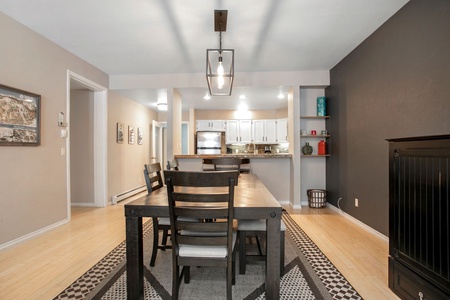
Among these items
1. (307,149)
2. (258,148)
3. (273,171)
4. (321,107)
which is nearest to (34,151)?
(273,171)

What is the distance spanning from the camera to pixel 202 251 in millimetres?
1507

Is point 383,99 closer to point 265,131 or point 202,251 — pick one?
point 202,251

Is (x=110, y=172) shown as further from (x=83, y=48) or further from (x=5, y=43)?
(x=5, y=43)

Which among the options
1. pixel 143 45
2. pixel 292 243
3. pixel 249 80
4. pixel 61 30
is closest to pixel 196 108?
pixel 249 80

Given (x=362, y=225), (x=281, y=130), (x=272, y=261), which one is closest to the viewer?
(x=272, y=261)

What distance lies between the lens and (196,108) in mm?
7297

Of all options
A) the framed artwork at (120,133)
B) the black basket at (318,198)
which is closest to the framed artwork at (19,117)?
the framed artwork at (120,133)

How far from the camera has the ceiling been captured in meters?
2.47

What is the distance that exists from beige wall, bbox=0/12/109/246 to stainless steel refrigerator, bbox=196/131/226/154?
12.8 feet

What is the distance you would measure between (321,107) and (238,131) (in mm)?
3101

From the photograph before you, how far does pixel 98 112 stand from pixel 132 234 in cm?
364

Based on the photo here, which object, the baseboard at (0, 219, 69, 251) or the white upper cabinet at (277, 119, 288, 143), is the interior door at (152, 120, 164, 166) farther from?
the baseboard at (0, 219, 69, 251)

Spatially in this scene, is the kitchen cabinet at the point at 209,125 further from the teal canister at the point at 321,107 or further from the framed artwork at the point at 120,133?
the teal canister at the point at 321,107

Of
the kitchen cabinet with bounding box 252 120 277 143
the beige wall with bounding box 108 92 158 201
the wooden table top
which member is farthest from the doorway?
the kitchen cabinet with bounding box 252 120 277 143
